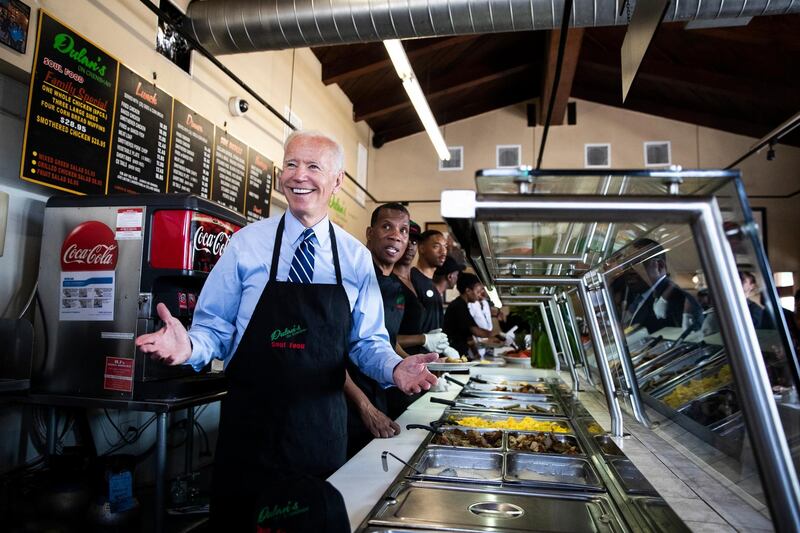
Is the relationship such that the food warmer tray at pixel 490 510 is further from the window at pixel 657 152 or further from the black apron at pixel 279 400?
the window at pixel 657 152

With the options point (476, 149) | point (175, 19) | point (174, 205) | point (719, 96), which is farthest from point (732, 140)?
point (174, 205)

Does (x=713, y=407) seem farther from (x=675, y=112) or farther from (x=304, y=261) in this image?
(x=675, y=112)

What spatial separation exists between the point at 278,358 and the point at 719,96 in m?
9.16

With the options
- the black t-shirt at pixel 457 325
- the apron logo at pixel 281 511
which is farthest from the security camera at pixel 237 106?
the apron logo at pixel 281 511

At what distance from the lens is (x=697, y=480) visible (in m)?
1.25

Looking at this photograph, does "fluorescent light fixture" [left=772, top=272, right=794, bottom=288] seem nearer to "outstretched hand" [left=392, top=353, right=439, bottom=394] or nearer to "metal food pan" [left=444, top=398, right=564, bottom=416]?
"metal food pan" [left=444, top=398, right=564, bottom=416]

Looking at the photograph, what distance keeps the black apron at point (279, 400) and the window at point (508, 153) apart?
8.95 m

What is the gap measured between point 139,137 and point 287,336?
286cm

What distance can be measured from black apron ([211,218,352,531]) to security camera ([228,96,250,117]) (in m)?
4.04

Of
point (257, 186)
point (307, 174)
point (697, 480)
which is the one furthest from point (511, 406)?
point (257, 186)

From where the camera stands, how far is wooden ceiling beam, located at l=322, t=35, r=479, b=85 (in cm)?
723

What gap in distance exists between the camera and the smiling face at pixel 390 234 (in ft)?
10.1

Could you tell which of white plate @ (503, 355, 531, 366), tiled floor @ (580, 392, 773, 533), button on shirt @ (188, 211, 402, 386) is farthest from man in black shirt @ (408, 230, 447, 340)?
tiled floor @ (580, 392, 773, 533)

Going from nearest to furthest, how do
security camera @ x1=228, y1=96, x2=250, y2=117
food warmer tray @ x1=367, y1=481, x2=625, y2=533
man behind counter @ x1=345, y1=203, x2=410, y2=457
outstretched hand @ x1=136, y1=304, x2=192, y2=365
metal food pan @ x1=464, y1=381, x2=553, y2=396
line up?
food warmer tray @ x1=367, y1=481, x2=625, y2=533, outstretched hand @ x1=136, y1=304, x2=192, y2=365, man behind counter @ x1=345, y1=203, x2=410, y2=457, metal food pan @ x1=464, y1=381, x2=553, y2=396, security camera @ x1=228, y1=96, x2=250, y2=117
